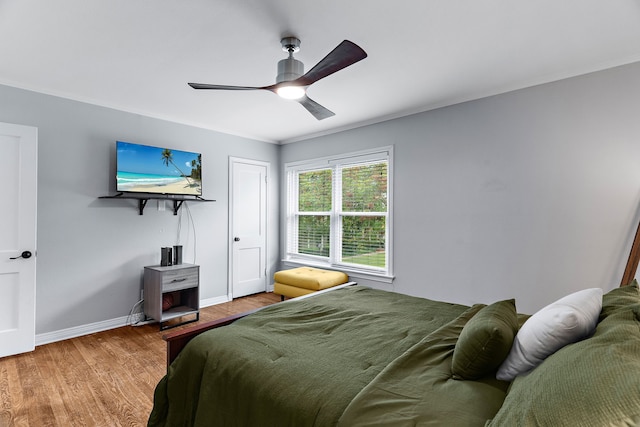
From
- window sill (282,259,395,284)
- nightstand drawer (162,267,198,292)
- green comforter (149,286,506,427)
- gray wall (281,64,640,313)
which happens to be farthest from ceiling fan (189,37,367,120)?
window sill (282,259,395,284)

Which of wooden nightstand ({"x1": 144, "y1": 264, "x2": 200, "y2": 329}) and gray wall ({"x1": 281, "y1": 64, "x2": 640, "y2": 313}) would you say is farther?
wooden nightstand ({"x1": 144, "y1": 264, "x2": 200, "y2": 329})

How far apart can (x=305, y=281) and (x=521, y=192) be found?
8.65ft

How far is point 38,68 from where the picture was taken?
2.86 metres

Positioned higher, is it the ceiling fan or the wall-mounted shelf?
the ceiling fan

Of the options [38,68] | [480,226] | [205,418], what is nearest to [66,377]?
[205,418]

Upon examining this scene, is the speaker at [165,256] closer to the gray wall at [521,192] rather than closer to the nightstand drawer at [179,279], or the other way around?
the nightstand drawer at [179,279]

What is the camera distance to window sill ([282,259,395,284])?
4204mm

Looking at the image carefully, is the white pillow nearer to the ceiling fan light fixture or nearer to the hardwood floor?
the ceiling fan light fixture

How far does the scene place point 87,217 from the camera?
3.61 meters

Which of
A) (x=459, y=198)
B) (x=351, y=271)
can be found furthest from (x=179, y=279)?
(x=459, y=198)

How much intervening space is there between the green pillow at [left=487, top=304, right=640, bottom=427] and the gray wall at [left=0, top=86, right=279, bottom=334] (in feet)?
13.4

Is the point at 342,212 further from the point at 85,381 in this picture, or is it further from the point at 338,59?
the point at 85,381

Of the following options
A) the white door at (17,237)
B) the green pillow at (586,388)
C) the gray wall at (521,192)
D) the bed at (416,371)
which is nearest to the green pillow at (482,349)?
the bed at (416,371)

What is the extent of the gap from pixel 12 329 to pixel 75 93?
7.91ft
